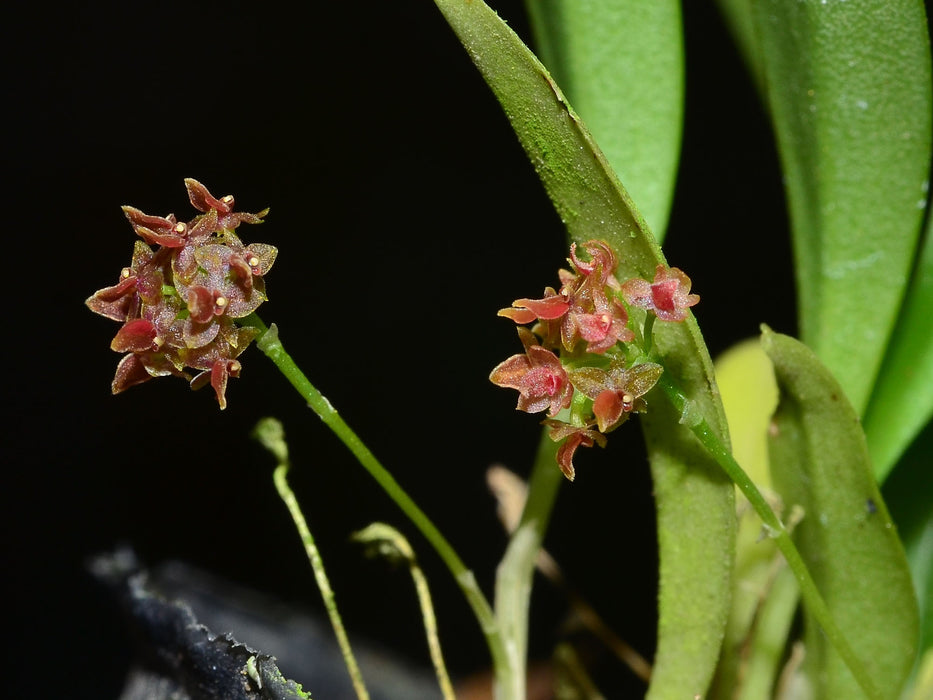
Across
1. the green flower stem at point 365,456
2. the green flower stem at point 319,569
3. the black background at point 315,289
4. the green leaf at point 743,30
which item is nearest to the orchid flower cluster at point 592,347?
the green flower stem at point 365,456

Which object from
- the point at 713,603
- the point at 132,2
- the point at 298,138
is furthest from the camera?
the point at 298,138

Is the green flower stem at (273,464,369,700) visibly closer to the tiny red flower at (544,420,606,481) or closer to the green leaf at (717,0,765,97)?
the tiny red flower at (544,420,606,481)

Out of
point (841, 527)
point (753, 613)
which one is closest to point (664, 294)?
point (841, 527)

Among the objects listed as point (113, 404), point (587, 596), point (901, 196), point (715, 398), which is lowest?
point (587, 596)

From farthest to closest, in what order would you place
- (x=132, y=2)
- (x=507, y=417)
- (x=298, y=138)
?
(x=507, y=417) → (x=298, y=138) → (x=132, y=2)

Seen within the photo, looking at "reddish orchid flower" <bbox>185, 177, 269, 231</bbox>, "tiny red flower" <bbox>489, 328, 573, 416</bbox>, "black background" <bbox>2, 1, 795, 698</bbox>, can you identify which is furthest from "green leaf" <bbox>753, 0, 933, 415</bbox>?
"black background" <bbox>2, 1, 795, 698</bbox>

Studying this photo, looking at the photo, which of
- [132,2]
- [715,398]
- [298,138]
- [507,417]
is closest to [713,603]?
[715,398]

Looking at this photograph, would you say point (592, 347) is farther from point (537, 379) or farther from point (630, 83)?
point (630, 83)

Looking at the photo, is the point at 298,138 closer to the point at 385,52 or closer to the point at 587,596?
the point at 385,52
